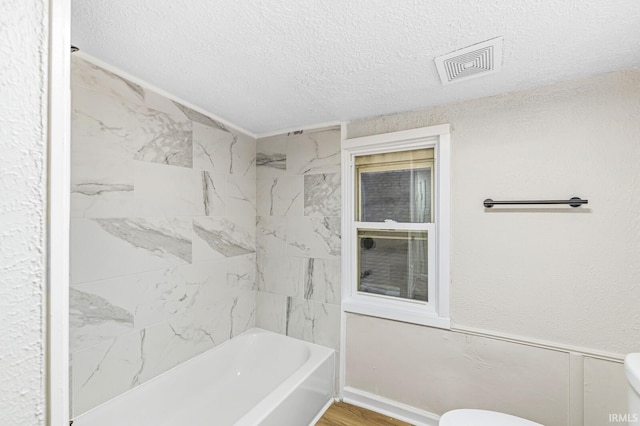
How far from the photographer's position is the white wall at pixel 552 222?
137 cm

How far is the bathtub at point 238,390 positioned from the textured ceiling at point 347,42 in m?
1.78

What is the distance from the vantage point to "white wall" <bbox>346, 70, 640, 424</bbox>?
1.37 meters

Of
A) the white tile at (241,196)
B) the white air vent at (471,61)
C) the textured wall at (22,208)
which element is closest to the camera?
the textured wall at (22,208)

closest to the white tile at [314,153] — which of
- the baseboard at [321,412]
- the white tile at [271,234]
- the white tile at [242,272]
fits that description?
the white tile at [271,234]

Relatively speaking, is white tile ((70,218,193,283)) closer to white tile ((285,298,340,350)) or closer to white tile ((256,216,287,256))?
white tile ((256,216,287,256))

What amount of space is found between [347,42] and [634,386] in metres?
1.75

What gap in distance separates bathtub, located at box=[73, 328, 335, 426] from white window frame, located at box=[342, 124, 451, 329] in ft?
1.66

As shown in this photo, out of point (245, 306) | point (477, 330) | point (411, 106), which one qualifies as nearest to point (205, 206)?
point (245, 306)

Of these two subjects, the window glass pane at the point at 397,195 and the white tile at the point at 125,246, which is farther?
the window glass pane at the point at 397,195

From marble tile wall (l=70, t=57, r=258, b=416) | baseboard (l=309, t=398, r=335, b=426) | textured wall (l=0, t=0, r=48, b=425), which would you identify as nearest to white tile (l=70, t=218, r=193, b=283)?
marble tile wall (l=70, t=57, r=258, b=416)

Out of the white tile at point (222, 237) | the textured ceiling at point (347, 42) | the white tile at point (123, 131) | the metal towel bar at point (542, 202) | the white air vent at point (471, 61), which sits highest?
the textured ceiling at point (347, 42)

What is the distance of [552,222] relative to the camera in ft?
4.92

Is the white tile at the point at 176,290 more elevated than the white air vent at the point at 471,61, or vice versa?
the white air vent at the point at 471,61

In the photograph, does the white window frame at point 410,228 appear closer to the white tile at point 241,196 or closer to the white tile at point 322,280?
the white tile at point 322,280
